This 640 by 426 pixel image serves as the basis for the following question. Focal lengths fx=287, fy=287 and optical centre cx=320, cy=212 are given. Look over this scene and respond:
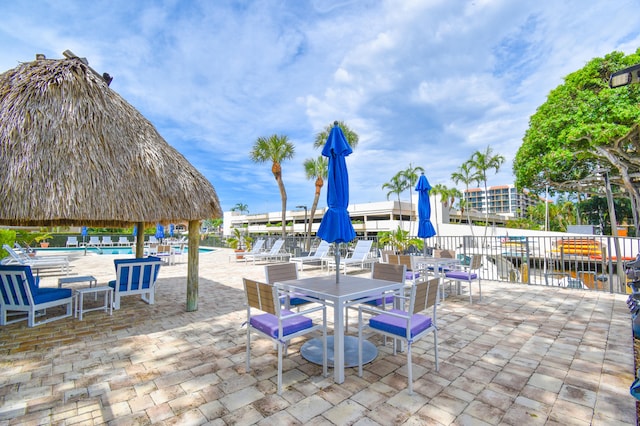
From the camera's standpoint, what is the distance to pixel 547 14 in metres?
8.18

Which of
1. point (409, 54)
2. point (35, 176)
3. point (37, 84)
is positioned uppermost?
point (409, 54)

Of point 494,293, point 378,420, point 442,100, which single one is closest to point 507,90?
point 442,100

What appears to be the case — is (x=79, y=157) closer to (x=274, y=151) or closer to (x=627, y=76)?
(x=627, y=76)

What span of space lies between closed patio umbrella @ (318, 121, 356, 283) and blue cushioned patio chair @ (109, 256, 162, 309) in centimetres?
403

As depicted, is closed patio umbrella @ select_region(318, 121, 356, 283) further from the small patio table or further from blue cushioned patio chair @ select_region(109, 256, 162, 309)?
blue cushioned patio chair @ select_region(109, 256, 162, 309)

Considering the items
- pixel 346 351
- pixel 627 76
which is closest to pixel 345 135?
pixel 627 76

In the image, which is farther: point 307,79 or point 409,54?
point 307,79

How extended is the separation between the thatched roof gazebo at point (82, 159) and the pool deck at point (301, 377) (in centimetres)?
177

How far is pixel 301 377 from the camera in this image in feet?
9.67

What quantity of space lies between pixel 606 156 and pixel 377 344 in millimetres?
16948

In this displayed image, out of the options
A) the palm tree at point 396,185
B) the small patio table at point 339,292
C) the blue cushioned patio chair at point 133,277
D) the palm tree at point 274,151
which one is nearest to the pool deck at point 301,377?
the small patio table at point 339,292

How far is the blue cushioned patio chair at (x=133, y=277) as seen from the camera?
5445mm

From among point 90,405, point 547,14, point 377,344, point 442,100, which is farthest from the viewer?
point 442,100

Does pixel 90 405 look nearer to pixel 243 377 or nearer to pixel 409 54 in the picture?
pixel 243 377
